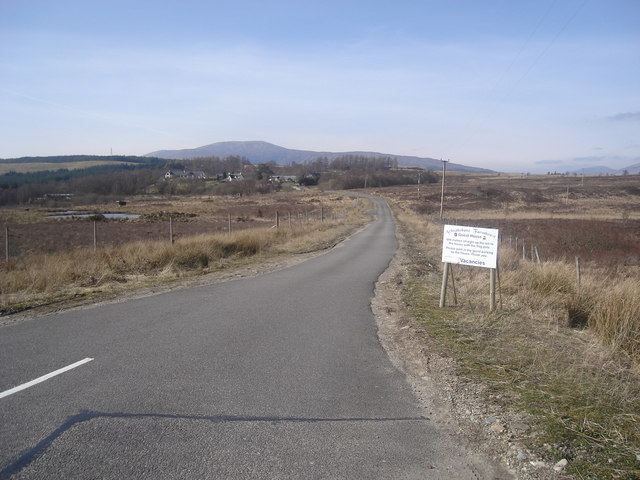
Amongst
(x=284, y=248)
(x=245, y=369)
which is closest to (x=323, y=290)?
(x=245, y=369)

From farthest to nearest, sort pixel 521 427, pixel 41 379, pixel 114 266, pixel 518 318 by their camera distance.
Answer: pixel 114 266, pixel 518 318, pixel 41 379, pixel 521 427

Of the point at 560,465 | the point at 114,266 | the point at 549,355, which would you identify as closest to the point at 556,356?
the point at 549,355

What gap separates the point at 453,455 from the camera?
12.8 feet

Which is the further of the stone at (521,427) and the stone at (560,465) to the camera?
the stone at (521,427)

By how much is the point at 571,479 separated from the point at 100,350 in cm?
564

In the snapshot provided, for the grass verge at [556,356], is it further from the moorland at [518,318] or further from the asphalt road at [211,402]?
the asphalt road at [211,402]

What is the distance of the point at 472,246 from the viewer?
28.2ft

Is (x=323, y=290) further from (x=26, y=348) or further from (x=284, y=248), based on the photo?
(x=284, y=248)

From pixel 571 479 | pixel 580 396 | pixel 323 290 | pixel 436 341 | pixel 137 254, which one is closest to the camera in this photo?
pixel 571 479

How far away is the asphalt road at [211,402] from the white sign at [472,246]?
6.72 ft

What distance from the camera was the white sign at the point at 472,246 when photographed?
27.2ft

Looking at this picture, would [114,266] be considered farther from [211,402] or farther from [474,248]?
[211,402]

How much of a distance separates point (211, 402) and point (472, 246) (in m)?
5.65

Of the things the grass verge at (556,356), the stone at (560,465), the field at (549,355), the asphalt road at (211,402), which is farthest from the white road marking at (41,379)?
the stone at (560,465)
